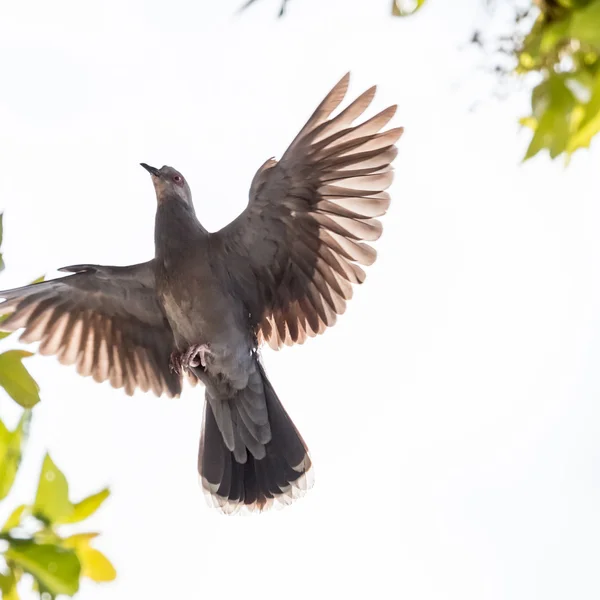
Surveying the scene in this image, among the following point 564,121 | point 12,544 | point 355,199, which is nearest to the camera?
point 564,121

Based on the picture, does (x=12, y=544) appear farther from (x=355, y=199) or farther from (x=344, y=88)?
Result: (x=355, y=199)

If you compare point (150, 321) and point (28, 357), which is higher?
point (150, 321)

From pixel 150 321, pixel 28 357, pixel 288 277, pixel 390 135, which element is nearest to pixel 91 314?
pixel 150 321

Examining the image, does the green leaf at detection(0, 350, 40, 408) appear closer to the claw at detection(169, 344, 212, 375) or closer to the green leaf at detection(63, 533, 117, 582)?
the green leaf at detection(63, 533, 117, 582)

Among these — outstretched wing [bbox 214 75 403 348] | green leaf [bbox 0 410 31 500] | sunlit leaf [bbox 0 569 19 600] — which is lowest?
sunlit leaf [bbox 0 569 19 600]

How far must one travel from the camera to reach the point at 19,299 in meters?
5.36

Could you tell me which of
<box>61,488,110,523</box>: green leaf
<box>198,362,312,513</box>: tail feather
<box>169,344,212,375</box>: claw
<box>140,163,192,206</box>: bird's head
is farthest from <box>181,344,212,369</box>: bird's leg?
<box>61,488,110,523</box>: green leaf

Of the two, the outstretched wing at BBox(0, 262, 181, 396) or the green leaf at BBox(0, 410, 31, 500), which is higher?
the outstretched wing at BBox(0, 262, 181, 396)

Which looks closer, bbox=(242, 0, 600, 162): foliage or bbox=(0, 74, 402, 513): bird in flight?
bbox=(242, 0, 600, 162): foliage

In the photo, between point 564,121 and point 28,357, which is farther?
point 28,357

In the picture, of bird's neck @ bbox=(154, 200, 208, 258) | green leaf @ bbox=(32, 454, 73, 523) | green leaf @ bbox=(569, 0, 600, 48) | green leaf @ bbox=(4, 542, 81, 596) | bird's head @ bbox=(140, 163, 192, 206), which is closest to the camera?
green leaf @ bbox=(569, 0, 600, 48)

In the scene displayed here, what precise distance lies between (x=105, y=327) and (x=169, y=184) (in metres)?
1.07

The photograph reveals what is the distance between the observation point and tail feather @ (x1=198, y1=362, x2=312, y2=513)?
534cm

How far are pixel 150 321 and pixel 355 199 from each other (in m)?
1.81
